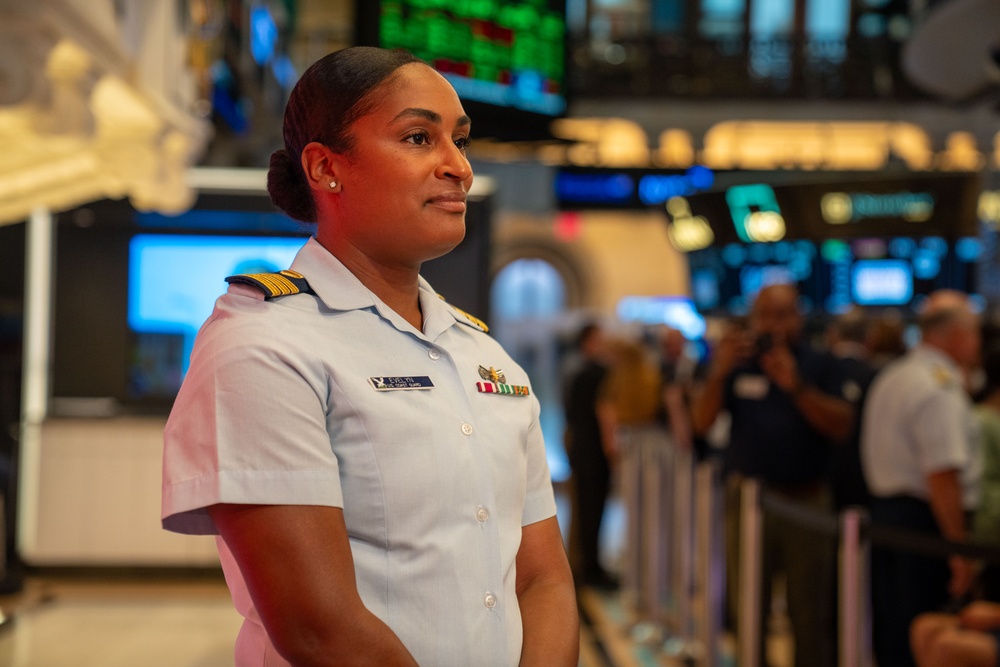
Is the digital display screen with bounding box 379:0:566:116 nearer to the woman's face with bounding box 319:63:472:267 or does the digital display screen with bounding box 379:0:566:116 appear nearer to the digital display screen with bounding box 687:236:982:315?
the woman's face with bounding box 319:63:472:267

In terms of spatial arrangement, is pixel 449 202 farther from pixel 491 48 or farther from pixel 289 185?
pixel 491 48

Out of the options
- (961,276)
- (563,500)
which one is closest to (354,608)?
(961,276)

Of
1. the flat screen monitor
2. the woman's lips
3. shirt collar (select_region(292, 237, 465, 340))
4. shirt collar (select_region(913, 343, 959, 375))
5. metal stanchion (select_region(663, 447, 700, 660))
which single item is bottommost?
metal stanchion (select_region(663, 447, 700, 660))

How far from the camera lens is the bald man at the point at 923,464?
4.27 m

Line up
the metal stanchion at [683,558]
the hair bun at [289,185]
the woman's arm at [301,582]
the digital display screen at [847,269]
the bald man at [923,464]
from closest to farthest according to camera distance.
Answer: the woman's arm at [301,582] → the hair bun at [289,185] → the bald man at [923,464] → the metal stanchion at [683,558] → the digital display screen at [847,269]

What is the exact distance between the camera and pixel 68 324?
22.9 feet

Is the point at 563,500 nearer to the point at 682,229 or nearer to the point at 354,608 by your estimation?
the point at 682,229

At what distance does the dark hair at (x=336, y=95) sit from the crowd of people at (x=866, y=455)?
265 cm

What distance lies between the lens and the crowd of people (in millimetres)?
3992

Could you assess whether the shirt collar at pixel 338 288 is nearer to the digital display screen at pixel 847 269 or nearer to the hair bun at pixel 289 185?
the hair bun at pixel 289 185

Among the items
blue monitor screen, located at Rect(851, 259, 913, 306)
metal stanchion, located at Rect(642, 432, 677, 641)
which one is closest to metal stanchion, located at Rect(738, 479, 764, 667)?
metal stanchion, located at Rect(642, 432, 677, 641)

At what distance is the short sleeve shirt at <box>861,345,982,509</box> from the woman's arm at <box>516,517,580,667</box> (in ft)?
10.4

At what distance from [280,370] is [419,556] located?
282mm

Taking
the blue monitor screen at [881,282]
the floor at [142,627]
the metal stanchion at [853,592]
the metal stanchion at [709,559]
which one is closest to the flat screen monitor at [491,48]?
the metal stanchion at [853,592]
